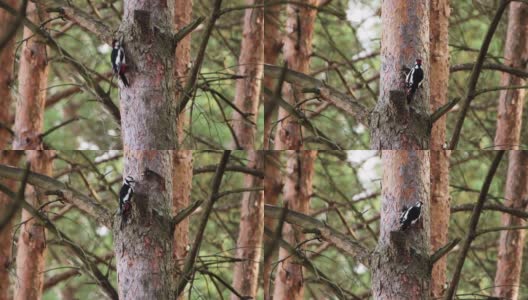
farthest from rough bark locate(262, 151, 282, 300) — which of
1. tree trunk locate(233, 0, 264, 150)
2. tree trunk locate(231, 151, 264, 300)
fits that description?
tree trunk locate(233, 0, 264, 150)

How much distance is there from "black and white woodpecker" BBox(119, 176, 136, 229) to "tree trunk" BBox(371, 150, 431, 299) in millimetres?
1185

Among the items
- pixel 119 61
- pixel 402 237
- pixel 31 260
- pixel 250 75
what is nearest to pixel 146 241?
pixel 119 61

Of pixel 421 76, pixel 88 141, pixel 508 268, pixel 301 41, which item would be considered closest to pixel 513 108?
pixel 508 268

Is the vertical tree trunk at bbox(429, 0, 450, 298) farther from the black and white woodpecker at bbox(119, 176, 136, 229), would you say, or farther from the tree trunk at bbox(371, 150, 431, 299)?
the black and white woodpecker at bbox(119, 176, 136, 229)

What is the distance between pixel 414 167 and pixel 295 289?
2.27 meters

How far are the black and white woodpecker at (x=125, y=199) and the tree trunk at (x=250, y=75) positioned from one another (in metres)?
3.64

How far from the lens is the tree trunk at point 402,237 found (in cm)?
432

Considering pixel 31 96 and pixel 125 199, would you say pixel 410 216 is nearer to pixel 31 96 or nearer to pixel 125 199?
pixel 125 199

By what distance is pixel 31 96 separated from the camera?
7598 millimetres

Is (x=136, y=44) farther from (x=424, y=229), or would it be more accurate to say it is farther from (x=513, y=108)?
(x=513, y=108)

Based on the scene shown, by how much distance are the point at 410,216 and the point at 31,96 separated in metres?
4.23

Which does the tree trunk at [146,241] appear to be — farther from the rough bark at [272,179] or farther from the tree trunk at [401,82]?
the rough bark at [272,179]

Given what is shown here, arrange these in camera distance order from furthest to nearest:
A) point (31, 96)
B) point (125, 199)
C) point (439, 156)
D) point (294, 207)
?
point (31, 96) < point (294, 207) < point (439, 156) < point (125, 199)

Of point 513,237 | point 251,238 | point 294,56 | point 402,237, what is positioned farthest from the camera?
point 513,237
